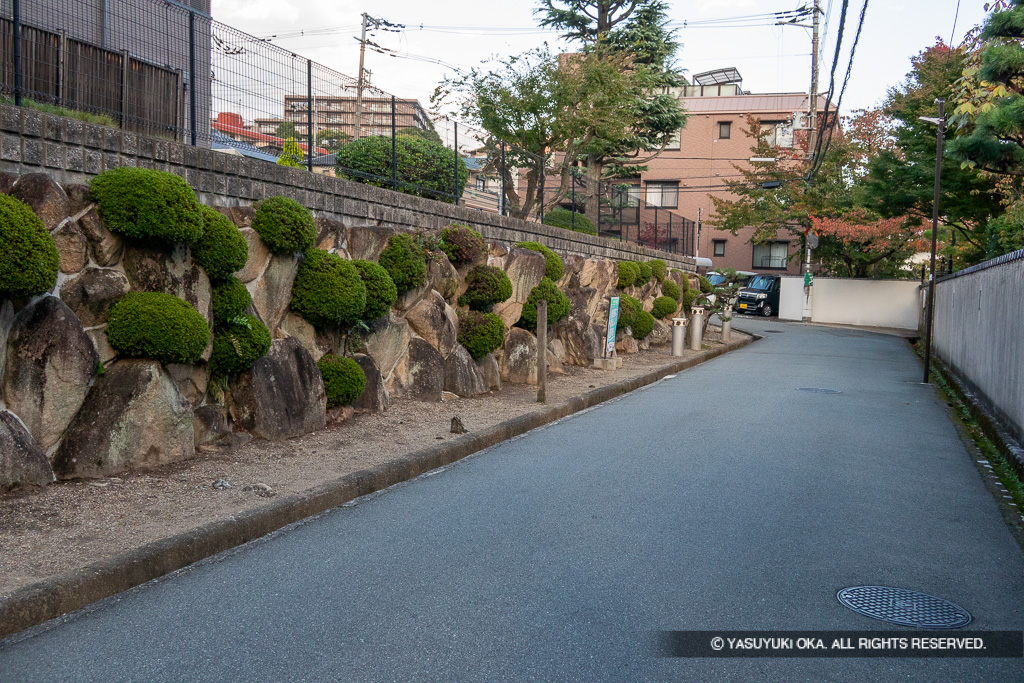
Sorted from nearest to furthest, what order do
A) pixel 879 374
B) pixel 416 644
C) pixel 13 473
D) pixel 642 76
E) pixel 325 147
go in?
pixel 416 644 < pixel 13 473 < pixel 325 147 < pixel 879 374 < pixel 642 76

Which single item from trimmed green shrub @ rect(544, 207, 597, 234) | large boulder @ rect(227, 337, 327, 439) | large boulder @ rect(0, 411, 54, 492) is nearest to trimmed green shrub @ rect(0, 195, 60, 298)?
large boulder @ rect(0, 411, 54, 492)

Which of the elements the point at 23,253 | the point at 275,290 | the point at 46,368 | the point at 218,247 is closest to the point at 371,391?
the point at 275,290

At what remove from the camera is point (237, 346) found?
729 centimetres

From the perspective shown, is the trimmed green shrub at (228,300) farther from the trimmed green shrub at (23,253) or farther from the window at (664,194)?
the window at (664,194)

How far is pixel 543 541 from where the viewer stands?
5.45 meters

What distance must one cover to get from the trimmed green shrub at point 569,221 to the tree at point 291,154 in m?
9.19

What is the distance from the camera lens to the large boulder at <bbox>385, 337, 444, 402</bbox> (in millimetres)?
10133

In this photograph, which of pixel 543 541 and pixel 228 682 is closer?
pixel 228 682

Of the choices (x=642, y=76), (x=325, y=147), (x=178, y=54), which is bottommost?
(x=325, y=147)

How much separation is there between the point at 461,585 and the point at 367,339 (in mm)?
5359

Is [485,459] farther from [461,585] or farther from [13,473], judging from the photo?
[13,473]

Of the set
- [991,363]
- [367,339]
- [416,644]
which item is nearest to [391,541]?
[416,644]

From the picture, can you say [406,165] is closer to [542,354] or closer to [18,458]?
[542,354]

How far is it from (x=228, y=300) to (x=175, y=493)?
6.84ft
